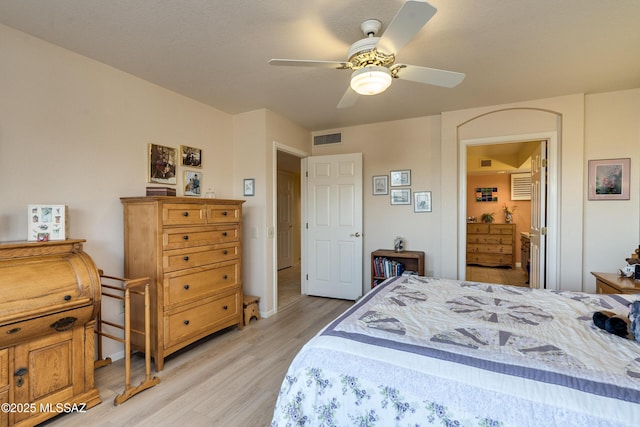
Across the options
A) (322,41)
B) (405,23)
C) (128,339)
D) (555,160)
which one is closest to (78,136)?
(128,339)

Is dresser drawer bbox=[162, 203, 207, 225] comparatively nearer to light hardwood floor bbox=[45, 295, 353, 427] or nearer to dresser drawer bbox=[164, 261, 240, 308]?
dresser drawer bbox=[164, 261, 240, 308]

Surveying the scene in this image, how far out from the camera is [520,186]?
6.83 meters

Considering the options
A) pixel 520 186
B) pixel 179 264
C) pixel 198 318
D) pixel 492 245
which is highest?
pixel 520 186

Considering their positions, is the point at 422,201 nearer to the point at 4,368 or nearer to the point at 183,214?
the point at 183,214

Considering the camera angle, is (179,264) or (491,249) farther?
(491,249)

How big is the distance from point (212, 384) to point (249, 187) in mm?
2190

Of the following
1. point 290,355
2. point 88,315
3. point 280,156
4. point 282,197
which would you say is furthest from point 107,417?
point 282,197

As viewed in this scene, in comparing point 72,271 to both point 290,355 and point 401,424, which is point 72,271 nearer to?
point 290,355

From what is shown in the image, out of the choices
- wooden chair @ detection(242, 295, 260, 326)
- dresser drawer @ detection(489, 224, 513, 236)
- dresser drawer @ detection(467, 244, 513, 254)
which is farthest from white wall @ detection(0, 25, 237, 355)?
dresser drawer @ detection(489, 224, 513, 236)

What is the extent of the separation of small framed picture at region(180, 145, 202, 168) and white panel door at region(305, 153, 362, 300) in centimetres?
168

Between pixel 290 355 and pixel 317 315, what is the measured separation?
1.07m

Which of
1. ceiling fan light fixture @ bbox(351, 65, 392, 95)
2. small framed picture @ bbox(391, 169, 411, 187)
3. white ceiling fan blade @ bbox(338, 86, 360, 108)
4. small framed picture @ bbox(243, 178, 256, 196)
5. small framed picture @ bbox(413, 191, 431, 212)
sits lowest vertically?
small framed picture @ bbox(413, 191, 431, 212)

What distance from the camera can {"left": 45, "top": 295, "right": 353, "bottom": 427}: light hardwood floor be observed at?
1865 millimetres

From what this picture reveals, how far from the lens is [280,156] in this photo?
569 centimetres
